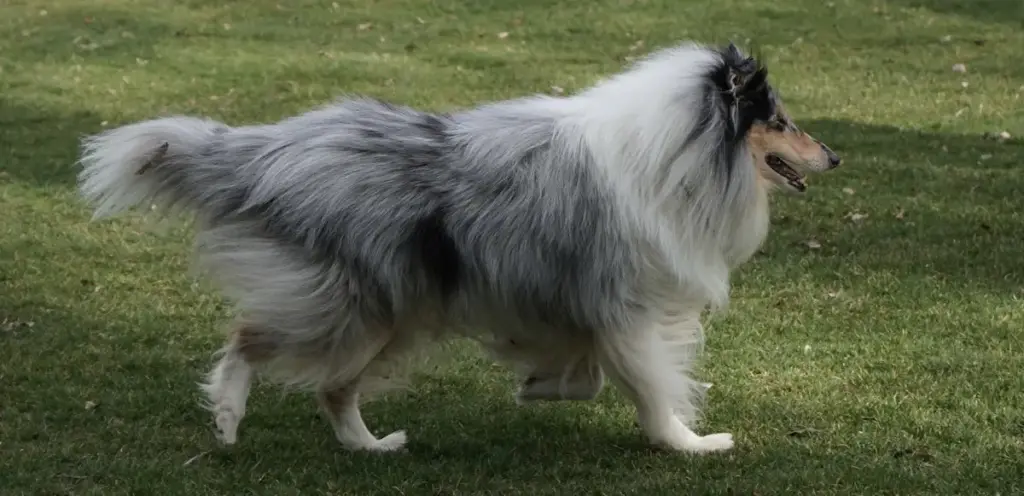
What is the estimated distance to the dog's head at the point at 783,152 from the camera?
448cm

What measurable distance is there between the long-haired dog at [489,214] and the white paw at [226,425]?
0.5 inches

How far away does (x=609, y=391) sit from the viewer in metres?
5.43

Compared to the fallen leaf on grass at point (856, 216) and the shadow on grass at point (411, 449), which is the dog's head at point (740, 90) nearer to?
the shadow on grass at point (411, 449)

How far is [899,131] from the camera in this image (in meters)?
10.0

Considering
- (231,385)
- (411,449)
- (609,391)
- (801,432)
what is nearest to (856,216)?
(609,391)

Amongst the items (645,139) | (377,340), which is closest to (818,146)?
(645,139)

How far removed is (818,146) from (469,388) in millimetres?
1893

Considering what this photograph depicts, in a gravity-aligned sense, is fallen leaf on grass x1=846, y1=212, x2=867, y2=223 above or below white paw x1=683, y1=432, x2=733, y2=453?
below

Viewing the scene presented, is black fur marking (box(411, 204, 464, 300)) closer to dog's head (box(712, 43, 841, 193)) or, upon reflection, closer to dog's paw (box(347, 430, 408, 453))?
dog's paw (box(347, 430, 408, 453))

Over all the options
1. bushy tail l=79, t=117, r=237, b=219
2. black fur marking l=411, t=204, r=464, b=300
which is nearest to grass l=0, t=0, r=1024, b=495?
bushy tail l=79, t=117, r=237, b=219

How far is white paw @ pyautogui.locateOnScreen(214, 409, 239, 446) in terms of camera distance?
474 cm

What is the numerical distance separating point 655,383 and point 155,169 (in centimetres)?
202

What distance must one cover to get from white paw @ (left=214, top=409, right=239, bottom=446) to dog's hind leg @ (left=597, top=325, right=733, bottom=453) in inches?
56.7

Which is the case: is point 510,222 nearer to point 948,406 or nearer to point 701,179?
point 701,179
